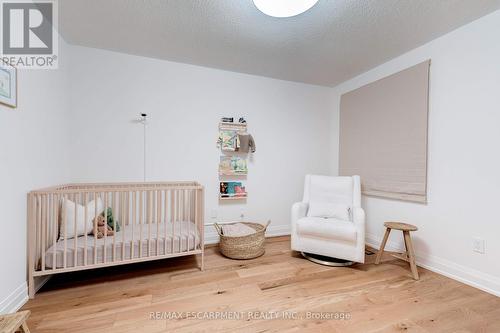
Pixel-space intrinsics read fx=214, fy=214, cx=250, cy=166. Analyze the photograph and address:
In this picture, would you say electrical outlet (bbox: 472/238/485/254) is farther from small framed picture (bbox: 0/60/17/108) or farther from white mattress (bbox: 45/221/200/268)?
small framed picture (bbox: 0/60/17/108)

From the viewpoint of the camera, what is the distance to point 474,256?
1827 millimetres

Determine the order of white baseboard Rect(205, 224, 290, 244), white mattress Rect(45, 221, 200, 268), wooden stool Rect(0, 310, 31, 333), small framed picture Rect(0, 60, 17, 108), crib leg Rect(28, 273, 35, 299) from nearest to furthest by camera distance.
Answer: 1. wooden stool Rect(0, 310, 31, 333)
2. small framed picture Rect(0, 60, 17, 108)
3. crib leg Rect(28, 273, 35, 299)
4. white mattress Rect(45, 221, 200, 268)
5. white baseboard Rect(205, 224, 290, 244)

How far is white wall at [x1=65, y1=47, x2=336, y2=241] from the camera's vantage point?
236 centimetres

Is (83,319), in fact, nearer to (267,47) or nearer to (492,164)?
(267,47)

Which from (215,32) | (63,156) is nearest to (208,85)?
(215,32)

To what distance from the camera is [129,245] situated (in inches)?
74.3

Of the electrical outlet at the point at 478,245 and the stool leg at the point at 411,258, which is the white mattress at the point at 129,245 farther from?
the electrical outlet at the point at 478,245

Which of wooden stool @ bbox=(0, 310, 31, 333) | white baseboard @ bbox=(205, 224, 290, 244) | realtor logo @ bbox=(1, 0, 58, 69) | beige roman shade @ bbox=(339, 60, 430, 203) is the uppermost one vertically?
realtor logo @ bbox=(1, 0, 58, 69)

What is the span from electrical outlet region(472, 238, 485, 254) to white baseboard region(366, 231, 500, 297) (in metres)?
0.18

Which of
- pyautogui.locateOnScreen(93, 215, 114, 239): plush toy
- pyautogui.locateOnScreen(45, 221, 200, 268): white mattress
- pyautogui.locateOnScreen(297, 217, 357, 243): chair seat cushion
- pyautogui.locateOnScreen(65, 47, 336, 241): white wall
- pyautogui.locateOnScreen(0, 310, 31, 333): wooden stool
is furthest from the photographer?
pyautogui.locateOnScreen(65, 47, 336, 241): white wall

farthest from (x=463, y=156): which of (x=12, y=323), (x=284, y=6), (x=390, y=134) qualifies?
(x=12, y=323)

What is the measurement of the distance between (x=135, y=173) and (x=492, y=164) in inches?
134

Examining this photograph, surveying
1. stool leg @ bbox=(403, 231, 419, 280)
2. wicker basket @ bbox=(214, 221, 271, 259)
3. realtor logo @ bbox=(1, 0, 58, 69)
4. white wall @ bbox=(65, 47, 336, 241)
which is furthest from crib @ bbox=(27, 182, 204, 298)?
stool leg @ bbox=(403, 231, 419, 280)

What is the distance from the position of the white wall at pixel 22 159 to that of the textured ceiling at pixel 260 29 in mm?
705
